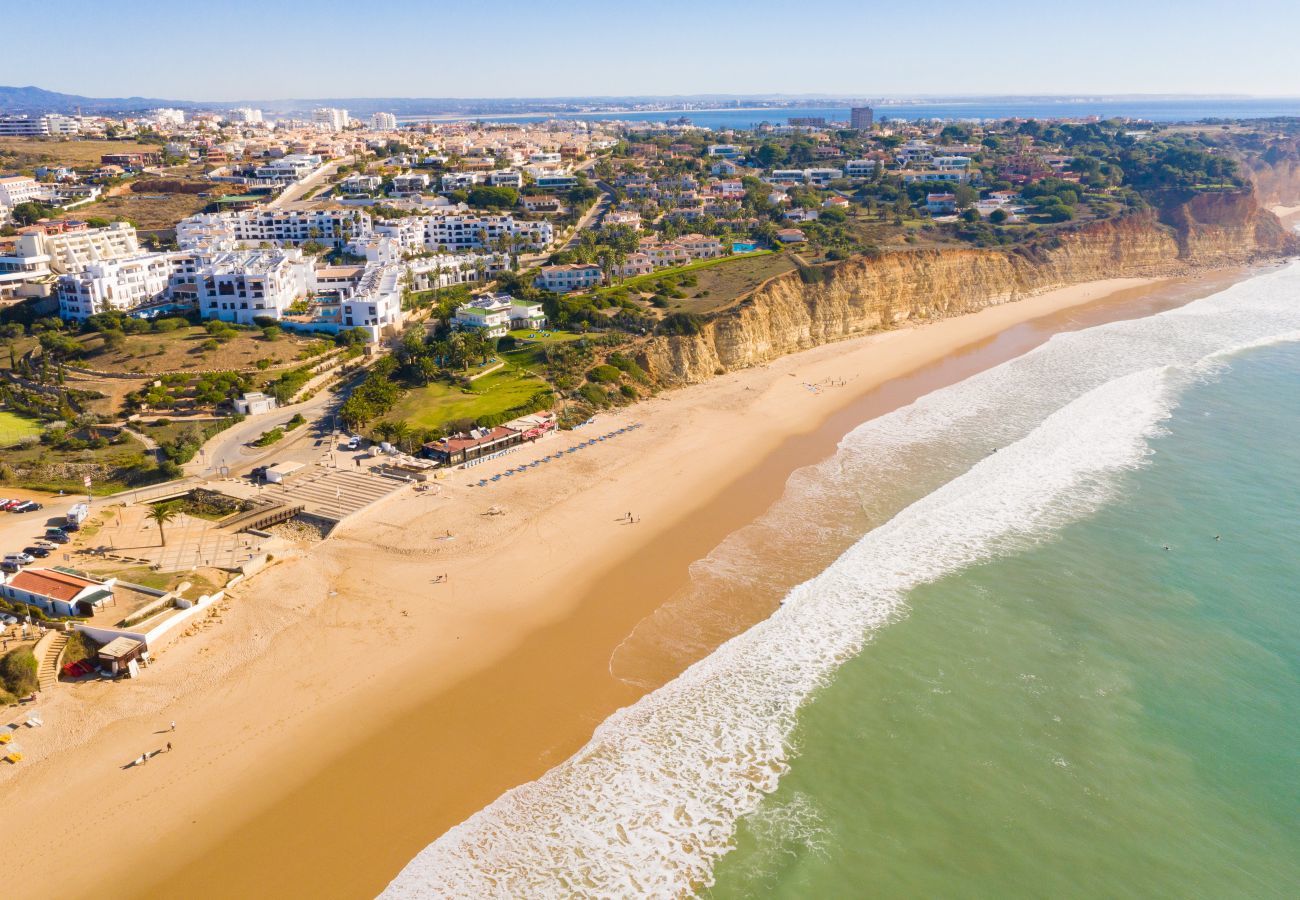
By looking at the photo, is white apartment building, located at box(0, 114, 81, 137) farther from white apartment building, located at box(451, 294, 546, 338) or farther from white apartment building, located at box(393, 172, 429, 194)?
white apartment building, located at box(451, 294, 546, 338)

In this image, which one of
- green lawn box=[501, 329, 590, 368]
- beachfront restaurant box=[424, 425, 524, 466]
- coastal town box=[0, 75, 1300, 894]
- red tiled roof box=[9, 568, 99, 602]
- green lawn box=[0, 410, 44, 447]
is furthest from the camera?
green lawn box=[501, 329, 590, 368]

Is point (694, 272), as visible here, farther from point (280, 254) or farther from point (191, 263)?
point (191, 263)

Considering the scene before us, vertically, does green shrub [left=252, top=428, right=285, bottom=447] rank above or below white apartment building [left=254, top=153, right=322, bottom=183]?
below

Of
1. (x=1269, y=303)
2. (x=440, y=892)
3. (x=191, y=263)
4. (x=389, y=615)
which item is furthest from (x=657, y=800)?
(x=1269, y=303)

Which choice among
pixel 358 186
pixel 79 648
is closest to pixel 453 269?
pixel 358 186

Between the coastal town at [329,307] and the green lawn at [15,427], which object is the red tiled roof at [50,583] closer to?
the coastal town at [329,307]

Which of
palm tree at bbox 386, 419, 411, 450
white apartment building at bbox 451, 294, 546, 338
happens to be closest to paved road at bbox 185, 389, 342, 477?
palm tree at bbox 386, 419, 411, 450

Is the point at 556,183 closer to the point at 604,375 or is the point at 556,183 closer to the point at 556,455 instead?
the point at 604,375
